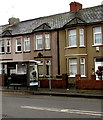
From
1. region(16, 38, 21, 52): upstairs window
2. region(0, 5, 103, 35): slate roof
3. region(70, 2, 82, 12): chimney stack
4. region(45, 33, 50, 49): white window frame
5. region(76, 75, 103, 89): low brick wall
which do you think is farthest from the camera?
region(16, 38, 21, 52): upstairs window

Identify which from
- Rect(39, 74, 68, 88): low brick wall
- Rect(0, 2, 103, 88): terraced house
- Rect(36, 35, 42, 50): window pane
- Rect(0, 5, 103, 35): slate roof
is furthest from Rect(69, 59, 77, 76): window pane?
Rect(36, 35, 42, 50): window pane

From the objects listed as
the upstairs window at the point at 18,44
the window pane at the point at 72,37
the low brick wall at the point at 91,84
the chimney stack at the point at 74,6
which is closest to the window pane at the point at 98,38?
the window pane at the point at 72,37

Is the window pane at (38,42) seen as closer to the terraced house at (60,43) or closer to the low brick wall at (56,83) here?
the terraced house at (60,43)

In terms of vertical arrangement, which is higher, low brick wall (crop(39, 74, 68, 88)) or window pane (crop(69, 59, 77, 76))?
window pane (crop(69, 59, 77, 76))

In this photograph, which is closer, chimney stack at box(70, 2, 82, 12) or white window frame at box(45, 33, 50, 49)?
white window frame at box(45, 33, 50, 49)

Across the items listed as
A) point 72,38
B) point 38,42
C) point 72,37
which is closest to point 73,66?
point 72,38

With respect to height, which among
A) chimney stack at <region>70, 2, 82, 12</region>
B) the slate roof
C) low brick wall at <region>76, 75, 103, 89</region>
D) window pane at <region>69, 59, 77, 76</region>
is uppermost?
chimney stack at <region>70, 2, 82, 12</region>

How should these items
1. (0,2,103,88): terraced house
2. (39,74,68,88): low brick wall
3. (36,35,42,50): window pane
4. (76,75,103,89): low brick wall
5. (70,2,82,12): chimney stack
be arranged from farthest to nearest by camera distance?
1. (70,2,82,12): chimney stack
2. (36,35,42,50): window pane
3. (0,2,103,88): terraced house
4. (39,74,68,88): low brick wall
5. (76,75,103,89): low brick wall

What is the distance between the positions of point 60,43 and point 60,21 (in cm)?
290

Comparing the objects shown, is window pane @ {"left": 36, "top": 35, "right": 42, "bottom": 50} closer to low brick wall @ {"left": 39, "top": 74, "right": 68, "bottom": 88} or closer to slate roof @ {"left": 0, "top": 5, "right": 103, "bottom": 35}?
slate roof @ {"left": 0, "top": 5, "right": 103, "bottom": 35}

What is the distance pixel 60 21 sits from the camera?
96.5ft

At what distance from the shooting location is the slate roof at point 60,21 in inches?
1043

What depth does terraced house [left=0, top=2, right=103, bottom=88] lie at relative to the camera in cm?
2564

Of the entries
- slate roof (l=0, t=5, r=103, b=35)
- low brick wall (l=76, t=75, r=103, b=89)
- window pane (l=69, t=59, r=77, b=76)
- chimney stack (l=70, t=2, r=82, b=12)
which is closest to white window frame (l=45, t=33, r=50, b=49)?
slate roof (l=0, t=5, r=103, b=35)
